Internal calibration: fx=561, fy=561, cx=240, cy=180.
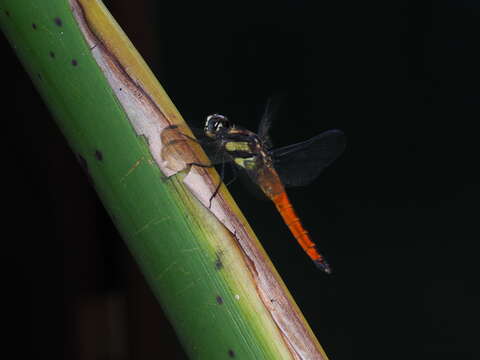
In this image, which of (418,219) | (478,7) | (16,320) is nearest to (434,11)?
(478,7)

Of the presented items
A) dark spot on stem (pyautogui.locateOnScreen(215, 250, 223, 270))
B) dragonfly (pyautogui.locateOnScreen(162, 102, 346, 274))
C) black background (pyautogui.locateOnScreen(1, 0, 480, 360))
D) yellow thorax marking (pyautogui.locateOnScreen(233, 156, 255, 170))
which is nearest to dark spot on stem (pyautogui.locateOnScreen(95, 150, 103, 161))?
dark spot on stem (pyautogui.locateOnScreen(215, 250, 223, 270))

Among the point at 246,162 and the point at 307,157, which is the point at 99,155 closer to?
the point at 246,162

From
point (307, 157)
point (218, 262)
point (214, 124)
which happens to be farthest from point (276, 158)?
point (218, 262)

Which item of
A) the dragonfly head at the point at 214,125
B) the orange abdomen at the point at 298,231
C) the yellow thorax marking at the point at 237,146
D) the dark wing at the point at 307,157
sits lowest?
the orange abdomen at the point at 298,231

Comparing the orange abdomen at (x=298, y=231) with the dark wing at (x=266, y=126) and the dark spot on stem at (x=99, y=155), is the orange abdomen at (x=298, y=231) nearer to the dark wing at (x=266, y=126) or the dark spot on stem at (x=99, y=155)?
the dark wing at (x=266, y=126)

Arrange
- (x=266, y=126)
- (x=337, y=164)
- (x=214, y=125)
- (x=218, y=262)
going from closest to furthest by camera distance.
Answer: (x=218, y=262) → (x=214, y=125) → (x=266, y=126) → (x=337, y=164)

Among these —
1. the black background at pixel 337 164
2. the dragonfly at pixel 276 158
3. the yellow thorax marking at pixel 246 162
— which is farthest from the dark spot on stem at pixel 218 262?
the black background at pixel 337 164

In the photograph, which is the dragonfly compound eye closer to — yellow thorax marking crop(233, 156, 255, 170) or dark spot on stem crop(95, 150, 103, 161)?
yellow thorax marking crop(233, 156, 255, 170)
